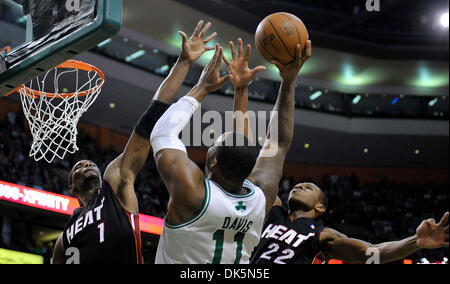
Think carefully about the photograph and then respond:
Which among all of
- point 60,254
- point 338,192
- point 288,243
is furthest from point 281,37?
point 338,192

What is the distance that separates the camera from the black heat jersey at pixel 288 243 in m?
3.60

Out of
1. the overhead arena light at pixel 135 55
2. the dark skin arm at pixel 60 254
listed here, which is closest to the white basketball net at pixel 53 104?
the dark skin arm at pixel 60 254

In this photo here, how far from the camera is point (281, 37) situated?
10.7 feet

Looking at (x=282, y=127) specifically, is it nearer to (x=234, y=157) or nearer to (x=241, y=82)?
(x=241, y=82)

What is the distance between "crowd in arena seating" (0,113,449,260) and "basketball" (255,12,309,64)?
7.40 metres

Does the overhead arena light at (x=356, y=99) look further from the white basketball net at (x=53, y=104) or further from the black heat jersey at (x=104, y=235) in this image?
the black heat jersey at (x=104, y=235)

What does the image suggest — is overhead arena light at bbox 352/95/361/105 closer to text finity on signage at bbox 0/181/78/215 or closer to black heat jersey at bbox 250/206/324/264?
text finity on signage at bbox 0/181/78/215

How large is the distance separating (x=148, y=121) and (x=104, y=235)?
2.40ft

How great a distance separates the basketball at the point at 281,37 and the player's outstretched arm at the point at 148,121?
479 mm

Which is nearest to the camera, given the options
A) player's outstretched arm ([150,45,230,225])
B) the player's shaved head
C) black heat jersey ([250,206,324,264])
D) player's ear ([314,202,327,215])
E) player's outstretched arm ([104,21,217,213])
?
player's outstretched arm ([150,45,230,225])

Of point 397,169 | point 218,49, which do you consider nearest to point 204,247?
point 218,49

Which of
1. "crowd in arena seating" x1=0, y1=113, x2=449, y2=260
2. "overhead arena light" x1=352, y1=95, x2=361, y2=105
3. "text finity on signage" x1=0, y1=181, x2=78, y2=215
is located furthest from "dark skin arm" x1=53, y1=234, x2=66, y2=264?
"overhead arena light" x1=352, y1=95, x2=361, y2=105

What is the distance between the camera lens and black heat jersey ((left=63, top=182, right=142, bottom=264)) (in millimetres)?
3006

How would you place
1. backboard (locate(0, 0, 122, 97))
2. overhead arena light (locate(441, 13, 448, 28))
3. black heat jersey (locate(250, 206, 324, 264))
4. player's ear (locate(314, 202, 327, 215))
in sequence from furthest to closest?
overhead arena light (locate(441, 13, 448, 28))
player's ear (locate(314, 202, 327, 215))
black heat jersey (locate(250, 206, 324, 264))
backboard (locate(0, 0, 122, 97))
